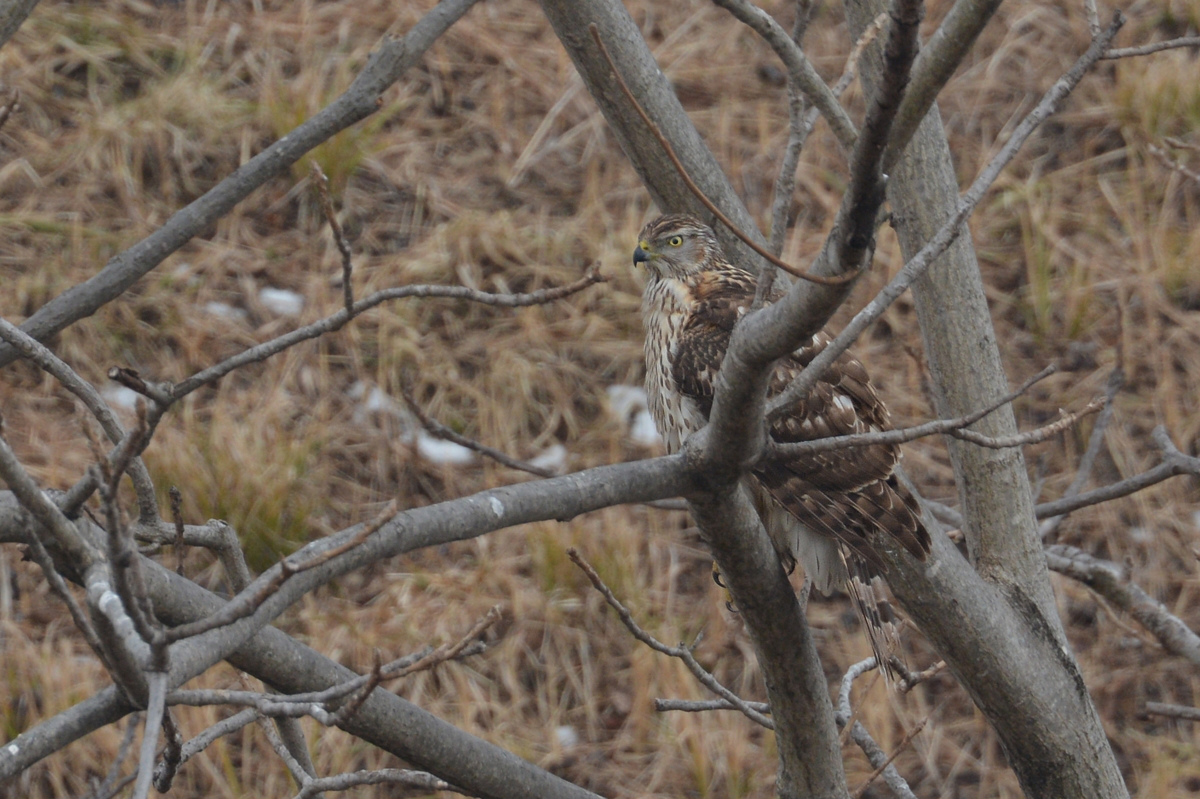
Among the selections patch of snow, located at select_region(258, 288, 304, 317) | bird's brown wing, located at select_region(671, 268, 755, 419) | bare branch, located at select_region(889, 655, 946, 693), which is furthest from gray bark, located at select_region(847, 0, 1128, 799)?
patch of snow, located at select_region(258, 288, 304, 317)

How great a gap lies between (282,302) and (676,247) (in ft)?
9.33

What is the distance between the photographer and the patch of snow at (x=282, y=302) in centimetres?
605

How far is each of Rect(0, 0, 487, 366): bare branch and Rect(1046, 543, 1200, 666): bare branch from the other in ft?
6.33

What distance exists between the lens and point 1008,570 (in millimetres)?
2863

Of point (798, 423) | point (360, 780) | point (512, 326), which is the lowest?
point (360, 780)

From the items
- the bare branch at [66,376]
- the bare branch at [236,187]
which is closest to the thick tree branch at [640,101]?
the bare branch at [236,187]

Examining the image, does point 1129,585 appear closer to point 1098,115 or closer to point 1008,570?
point 1008,570

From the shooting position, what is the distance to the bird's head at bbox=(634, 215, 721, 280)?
149 inches

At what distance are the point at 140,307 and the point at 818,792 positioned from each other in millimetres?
4295

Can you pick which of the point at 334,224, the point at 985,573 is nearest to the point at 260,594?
the point at 334,224

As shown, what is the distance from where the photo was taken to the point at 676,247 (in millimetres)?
3801

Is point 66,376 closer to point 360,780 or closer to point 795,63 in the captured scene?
point 360,780

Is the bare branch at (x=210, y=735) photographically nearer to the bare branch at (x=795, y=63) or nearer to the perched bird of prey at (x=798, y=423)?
the bare branch at (x=795, y=63)

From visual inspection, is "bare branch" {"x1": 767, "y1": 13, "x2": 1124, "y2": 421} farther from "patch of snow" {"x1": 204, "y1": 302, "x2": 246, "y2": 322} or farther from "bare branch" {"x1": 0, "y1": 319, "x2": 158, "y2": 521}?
"patch of snow" {"x1": 204, "y1": 302, "x2": 246, "y2": 322}
